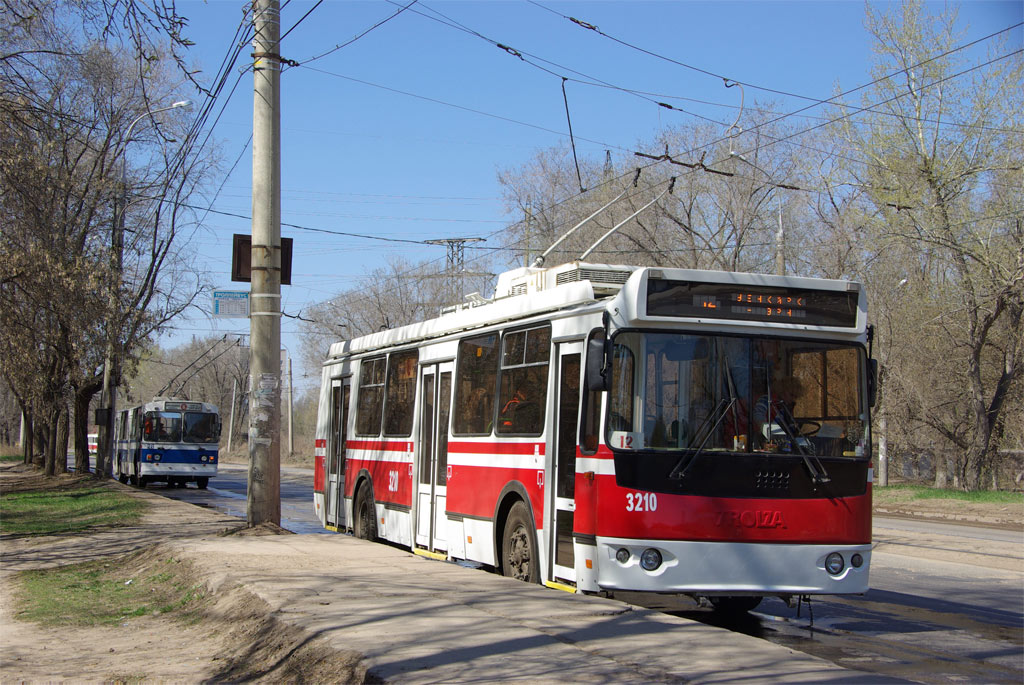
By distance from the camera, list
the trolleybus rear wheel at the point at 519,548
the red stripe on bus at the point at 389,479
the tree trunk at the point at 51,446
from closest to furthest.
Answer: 1. the trolleybus rear wheel at the point at 519,548
2. the red stripe on bus at the point at 389,479
3. the tree trunk at the point at 51,446

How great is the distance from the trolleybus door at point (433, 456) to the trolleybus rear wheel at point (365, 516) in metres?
2.00

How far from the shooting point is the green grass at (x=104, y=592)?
10.1m

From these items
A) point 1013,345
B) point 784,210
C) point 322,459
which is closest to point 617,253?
point 784,210

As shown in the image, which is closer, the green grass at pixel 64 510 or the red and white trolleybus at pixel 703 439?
the red and white trolleybus at pixel 703 439

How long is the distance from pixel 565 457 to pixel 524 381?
1.37 metres

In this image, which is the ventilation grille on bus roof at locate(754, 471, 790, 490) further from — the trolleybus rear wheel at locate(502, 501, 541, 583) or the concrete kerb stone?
the trolleybus rear wheel at locate(502, 501, 541, 583)

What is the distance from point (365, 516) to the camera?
Answer: 1622 cm

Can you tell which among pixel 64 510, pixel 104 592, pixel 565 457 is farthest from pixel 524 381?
pixel 64 510

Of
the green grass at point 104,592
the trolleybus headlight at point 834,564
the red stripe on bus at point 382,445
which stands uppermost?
the red stripe on bus at point 382,445

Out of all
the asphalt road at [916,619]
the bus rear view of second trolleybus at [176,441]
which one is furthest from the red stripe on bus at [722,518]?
the bus rear view of second trolleybus at [176,441]

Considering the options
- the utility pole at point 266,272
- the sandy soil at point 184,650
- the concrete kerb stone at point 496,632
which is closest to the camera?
the concrete kerb stone at point 496,632

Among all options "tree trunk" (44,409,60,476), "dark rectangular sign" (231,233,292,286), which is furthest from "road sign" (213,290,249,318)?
"tree trunk" (44,409,60,476)

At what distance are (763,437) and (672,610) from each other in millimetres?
2632

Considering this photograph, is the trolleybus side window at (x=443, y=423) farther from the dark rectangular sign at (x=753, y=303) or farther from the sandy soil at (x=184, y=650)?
the dark rectangular sign at (x=753, y=303)
